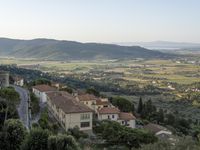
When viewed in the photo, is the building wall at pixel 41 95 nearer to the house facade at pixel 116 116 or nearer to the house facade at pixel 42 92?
the house facade at pixel 42 92

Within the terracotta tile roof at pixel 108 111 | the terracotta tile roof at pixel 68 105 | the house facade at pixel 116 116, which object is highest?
the terracotta tile roof at pixel 68 105

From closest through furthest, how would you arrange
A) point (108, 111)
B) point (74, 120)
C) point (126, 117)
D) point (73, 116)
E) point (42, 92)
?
1. point (73, 116)
2. point (74, 120)
3. point (126, 117)
4. point (108, 111)
5. point (42, 92)

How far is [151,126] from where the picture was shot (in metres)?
41.3

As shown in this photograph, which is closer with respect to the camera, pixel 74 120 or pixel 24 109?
pixel 74 120

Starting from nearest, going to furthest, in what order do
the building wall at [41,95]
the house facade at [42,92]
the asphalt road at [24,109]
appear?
1. the asphalt road at [24,109]
2. the building wall at [41,95]
3. the house facade at [42,92]


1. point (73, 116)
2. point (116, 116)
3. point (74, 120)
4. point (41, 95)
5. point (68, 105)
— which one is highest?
point (68, 105)

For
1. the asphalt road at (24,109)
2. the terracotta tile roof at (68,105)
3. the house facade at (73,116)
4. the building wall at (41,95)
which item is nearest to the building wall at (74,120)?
the house facade at (73,116)

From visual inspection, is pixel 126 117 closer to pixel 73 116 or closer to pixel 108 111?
pixel 108 111

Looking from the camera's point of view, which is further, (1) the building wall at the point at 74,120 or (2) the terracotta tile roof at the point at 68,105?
(2) the terracotta tile roof at the point at 68,105

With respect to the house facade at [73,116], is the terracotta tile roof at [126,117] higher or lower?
lower

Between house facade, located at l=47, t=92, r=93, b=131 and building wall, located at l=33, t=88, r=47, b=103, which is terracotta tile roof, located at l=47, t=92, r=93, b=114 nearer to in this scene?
house facade, located at l=47, t=92, r=93, b=131

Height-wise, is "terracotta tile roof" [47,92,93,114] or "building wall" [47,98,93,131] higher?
"terracotta tile roof" [47,92,93,114]

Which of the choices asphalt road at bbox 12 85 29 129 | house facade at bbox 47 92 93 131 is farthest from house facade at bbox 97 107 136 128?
asphalt road at bbox 12 85 29 129

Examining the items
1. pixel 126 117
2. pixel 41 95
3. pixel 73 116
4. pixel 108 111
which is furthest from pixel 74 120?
pixel 41 95
